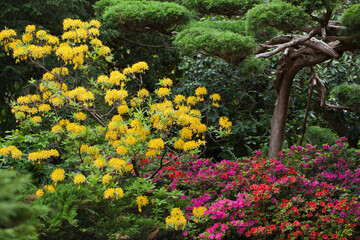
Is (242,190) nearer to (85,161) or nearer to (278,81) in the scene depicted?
(85,161)

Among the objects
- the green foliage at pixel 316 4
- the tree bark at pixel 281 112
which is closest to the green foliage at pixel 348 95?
the tree bark at pixel 281 112

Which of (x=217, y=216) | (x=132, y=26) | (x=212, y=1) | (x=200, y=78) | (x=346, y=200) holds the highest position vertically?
(x=212, y=1)

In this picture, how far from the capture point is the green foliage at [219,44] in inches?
144

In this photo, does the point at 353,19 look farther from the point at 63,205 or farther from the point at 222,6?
the point at 63,205

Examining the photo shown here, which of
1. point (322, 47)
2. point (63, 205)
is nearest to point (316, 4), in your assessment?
point (322, 47)

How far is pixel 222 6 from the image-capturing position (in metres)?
4.93

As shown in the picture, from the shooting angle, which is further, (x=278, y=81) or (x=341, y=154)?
(x=278, y=81)

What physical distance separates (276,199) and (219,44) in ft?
5.12

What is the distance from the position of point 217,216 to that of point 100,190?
981mm

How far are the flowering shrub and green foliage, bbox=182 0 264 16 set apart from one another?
7.11ft

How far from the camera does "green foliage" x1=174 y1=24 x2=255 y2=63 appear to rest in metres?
3.65

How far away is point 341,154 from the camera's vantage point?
3.99 metres

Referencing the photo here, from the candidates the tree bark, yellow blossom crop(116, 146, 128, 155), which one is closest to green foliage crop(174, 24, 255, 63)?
the tree bark

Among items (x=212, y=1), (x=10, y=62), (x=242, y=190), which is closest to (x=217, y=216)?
(x=242, y=190)
